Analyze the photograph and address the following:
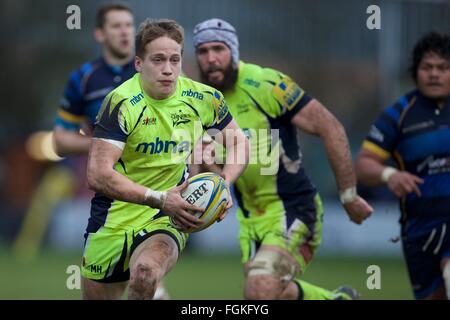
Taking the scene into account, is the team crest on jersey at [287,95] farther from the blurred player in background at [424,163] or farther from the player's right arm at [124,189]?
the player's right arm at [124,189]

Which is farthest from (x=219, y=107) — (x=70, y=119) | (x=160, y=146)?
(x=70, y=119)

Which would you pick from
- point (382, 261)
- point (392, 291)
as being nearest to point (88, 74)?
point (392, 291)

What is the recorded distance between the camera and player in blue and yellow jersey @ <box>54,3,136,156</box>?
33.7 ft

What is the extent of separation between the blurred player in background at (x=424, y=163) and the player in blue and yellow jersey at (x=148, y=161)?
6.70ft

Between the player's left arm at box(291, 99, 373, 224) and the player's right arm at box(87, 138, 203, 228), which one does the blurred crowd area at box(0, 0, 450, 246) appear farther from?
the player's right arm at box(87, 138, 203, 228)

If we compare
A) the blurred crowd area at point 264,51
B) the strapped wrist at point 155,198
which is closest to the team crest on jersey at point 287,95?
the strapped wrist at point 155,198

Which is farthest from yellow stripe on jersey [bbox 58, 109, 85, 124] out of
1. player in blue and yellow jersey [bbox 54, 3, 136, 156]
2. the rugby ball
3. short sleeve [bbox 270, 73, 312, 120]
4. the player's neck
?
the rugby ball

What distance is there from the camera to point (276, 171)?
357 inches

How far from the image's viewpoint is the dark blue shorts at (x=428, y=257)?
30.3 feet

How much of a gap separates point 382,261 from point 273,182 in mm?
10643

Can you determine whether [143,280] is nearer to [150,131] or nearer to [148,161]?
[148,161]

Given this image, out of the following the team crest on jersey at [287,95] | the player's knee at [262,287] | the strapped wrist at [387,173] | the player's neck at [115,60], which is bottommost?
the player's knee at [262,287]

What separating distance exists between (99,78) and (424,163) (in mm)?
3337

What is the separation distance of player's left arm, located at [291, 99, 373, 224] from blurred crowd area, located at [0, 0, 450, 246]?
1557 cm
